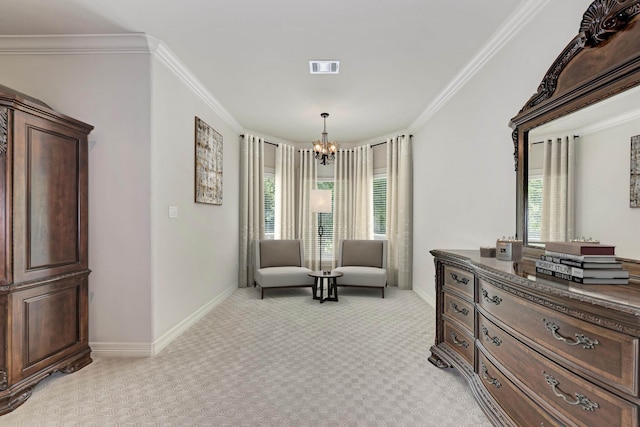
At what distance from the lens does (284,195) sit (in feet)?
21.9

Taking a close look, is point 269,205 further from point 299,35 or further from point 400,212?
point 299,35

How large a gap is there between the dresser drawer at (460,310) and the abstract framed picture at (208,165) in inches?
114

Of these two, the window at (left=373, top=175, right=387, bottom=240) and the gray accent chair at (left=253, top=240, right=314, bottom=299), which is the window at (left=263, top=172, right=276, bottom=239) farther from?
the window at (left=373, top=175, right=387, bottom=240)

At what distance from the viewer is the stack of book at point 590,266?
1437 mm

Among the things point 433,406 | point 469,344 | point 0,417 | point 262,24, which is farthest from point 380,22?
point 0,417

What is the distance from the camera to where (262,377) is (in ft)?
8.60

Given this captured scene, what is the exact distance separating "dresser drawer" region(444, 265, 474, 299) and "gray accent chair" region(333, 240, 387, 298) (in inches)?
103

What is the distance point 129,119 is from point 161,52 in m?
0.68

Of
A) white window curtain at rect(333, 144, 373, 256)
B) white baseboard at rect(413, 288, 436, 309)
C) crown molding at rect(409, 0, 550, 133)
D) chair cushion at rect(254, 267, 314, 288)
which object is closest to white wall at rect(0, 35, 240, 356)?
chair cushion at rect(254, 267, 314, 288)

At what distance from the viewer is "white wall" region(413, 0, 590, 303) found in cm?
235

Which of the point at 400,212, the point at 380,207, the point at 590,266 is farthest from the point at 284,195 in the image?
the point at 590,266

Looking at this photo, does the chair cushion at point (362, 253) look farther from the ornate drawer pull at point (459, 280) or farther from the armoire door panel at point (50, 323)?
the armoire door panel at point (50, 323)

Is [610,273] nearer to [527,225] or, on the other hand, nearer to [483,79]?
[527,225]

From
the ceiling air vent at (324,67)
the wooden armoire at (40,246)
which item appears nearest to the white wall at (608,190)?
the ceiling air vent at (324,67)
